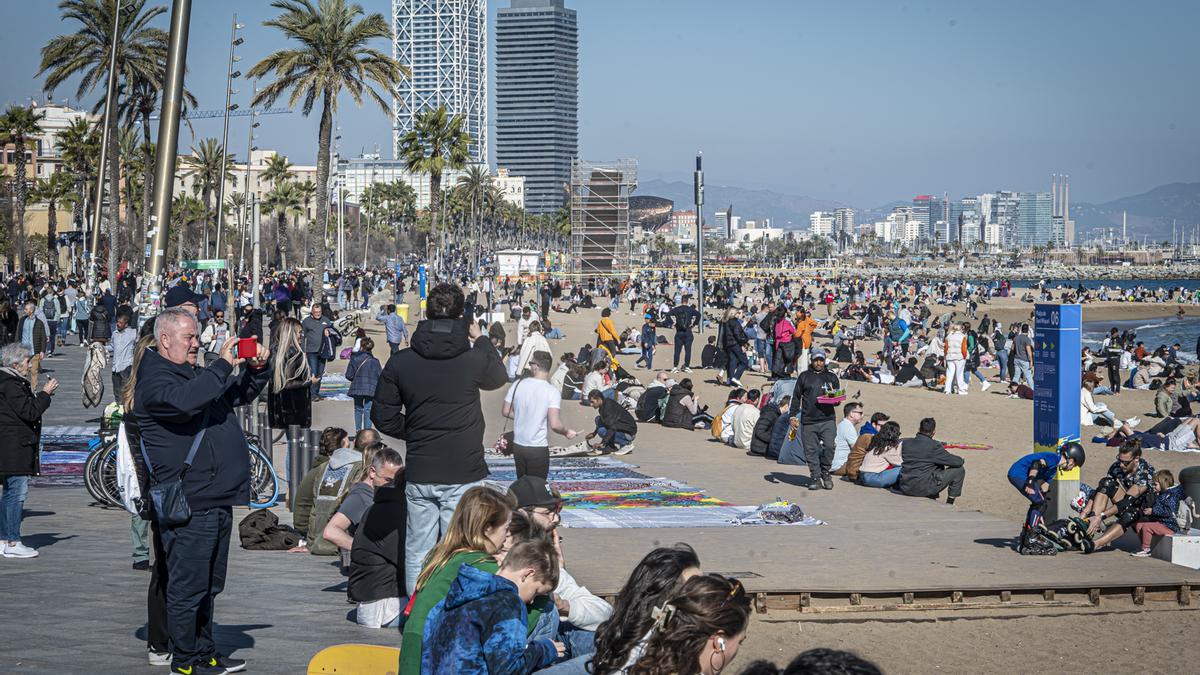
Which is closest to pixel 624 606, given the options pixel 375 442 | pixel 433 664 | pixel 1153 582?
pixel 433 664

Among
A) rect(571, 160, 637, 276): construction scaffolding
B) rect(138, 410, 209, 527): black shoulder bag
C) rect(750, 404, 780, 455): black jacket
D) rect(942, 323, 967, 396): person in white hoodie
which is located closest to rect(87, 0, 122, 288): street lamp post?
rect(750, 404, 780, 455): black jacket

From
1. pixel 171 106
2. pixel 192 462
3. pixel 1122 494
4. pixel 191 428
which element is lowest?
pixel 1122 494

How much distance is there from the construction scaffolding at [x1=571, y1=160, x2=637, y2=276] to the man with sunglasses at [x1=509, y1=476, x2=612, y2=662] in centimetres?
8134

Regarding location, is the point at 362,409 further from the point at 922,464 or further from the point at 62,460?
the point at 922,464

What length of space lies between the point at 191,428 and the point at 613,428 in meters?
11.3

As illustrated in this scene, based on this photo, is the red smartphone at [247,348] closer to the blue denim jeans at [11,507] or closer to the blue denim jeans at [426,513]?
the blue denim jeans at [426,513]

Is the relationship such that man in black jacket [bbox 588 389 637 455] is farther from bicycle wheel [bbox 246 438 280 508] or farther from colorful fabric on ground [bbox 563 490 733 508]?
bicycle wheel [bbox 246 438 280 508]

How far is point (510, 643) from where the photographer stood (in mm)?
4043

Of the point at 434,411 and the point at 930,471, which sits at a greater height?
the point at 434,411

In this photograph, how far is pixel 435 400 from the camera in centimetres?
654

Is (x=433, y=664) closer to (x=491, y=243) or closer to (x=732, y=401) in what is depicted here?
(x=732, y=401)

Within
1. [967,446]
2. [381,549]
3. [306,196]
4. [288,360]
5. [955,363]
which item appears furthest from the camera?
[306,196]

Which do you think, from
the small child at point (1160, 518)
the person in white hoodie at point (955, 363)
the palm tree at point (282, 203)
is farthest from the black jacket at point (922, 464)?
the palm tree at point (282, 203)

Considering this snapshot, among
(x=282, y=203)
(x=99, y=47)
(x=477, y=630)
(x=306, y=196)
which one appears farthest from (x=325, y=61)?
A: (x=306, y=196)
